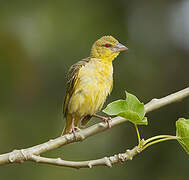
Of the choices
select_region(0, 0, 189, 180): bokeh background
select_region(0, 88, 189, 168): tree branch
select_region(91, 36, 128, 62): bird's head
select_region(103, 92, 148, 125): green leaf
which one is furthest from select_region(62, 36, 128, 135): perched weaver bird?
select_region(0, 0, 189, 180): bokeh background

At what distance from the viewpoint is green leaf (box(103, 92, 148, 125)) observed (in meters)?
2.18

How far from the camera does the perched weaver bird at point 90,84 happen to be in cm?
403

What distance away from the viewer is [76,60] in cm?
714

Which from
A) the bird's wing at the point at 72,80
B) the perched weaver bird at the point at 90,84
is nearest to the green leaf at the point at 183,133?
the perched weaver bird at the point at 90,84

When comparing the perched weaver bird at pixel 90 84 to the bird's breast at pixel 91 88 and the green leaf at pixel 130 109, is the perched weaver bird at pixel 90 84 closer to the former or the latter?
the bird's breast at pixel 91 88

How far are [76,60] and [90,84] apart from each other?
10.5 ft

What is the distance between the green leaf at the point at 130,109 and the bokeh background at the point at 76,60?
13.5ft

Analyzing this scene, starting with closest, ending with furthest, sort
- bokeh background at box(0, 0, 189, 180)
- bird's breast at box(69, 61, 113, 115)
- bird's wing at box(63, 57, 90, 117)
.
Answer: bird's breast at box(69, 61, 113, 115) < bird's wing at box(63, 57, 90, 117) < bokeh background at box(0, 0, 189, 180)

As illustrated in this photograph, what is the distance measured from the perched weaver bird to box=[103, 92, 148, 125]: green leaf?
1.74 meters

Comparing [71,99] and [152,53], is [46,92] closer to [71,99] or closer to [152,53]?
[152,53]

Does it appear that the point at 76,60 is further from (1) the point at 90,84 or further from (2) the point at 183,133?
(2) the point at 183,133

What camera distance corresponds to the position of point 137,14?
26.0ft

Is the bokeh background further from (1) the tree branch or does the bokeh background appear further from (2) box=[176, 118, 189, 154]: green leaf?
(2) box=[176, 118, 189, 154]: green leaf

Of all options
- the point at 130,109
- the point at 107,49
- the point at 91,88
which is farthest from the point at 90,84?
the point at 130,109
